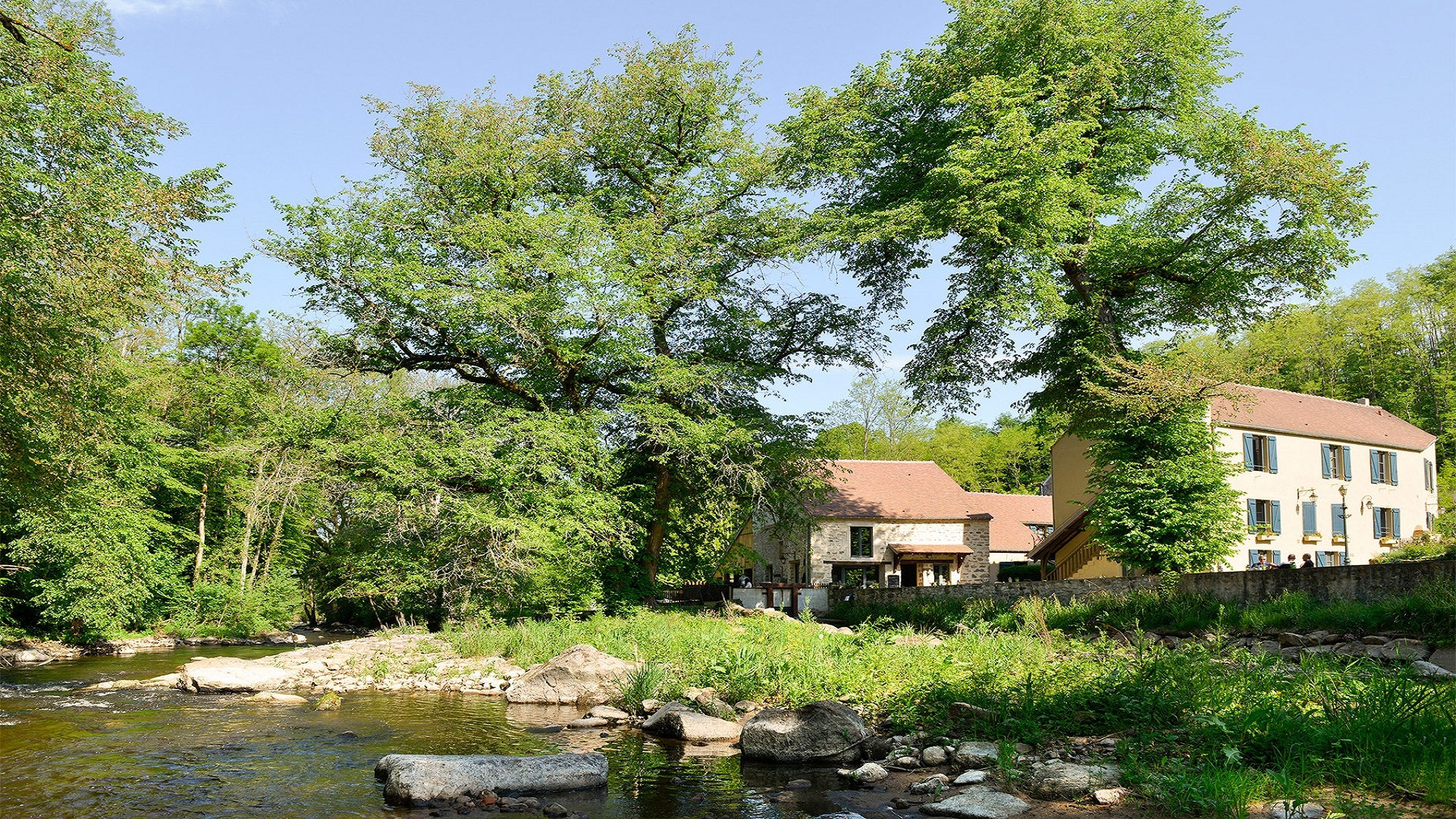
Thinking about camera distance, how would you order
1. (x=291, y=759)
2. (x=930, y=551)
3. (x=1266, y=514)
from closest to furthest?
(x=291, y=759), (x=1266, y=514), (x=930, y=551)

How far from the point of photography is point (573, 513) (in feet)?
76.0

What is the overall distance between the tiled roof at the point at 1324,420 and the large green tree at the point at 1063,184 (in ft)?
30.0

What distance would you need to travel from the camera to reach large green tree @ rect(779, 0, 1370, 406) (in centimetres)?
2439

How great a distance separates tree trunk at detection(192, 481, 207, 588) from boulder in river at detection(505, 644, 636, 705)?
21738 mm

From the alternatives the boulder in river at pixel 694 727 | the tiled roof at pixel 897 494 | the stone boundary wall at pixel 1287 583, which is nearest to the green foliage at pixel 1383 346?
the tiled roof at pixel 897 494

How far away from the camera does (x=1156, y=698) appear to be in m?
9.59

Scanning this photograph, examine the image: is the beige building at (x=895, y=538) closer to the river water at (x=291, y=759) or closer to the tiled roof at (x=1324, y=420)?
the tiled roof at (x=1324, y=420)

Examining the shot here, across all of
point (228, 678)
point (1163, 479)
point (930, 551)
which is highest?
point (1163, 479)

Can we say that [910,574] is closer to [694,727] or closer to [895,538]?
[895,538]

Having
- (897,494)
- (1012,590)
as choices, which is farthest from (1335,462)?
(1012,590)

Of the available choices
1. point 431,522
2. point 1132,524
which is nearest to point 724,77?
point 431,522

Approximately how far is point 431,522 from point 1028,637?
13.9m

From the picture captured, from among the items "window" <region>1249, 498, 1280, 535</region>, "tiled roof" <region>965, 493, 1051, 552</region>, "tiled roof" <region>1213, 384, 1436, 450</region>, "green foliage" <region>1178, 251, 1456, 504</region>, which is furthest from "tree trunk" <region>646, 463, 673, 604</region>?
"green foliage" <region>1178, 251, 1456, 504</region>

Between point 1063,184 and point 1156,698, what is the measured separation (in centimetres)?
1703
